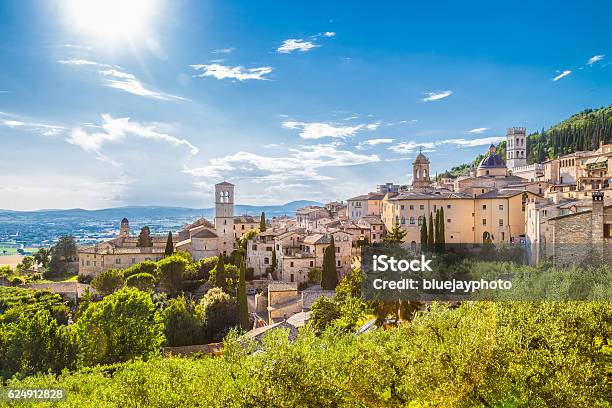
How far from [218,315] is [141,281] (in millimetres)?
15260

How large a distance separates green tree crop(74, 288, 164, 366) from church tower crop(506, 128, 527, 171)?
8967 cm

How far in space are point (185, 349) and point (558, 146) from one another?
294 ft

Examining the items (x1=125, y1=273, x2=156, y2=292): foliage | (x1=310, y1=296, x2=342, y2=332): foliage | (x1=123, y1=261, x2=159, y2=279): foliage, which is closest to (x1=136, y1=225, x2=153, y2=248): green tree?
(x1=123, y1=261, x2=159, y2=279): foliage

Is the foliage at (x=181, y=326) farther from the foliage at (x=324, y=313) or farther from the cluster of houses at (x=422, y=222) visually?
the cluster of houses at (x=422, y=222)

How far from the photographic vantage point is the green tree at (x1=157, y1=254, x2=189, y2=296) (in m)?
49.6

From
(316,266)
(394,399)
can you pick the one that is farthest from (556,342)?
(316,266)

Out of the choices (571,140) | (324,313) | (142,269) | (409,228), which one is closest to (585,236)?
(324,313)

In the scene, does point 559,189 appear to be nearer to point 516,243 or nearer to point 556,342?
point 516,243

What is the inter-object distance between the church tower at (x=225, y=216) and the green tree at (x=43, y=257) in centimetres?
2812

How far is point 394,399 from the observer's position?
13.0 meters

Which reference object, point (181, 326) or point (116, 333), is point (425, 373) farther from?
point (181, 326)

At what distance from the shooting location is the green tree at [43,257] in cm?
6962

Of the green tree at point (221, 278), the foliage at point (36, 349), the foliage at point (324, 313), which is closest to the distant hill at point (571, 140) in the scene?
the green tree at point (221, 278)

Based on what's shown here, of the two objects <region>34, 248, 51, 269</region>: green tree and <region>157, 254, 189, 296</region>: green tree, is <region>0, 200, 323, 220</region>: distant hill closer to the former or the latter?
<region>34, 248, 51, 269</region>: green tree
